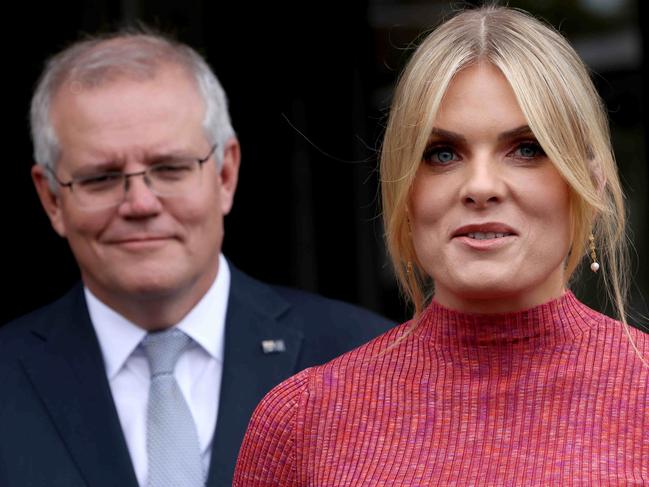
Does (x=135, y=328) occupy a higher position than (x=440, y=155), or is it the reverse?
(x=440, y=155)

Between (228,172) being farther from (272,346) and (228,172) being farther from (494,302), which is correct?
(494,302)

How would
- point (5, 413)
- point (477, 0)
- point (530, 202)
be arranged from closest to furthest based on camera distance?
point (530, 202) → point (5, 413) → point (477, 0)

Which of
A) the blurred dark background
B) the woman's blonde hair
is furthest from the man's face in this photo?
the blurred dark background

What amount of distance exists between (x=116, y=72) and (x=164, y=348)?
0.60m

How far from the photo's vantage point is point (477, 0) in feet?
13.9

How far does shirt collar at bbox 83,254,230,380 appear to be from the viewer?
291 cm

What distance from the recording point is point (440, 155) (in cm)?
208

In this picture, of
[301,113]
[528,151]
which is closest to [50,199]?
[528,151]

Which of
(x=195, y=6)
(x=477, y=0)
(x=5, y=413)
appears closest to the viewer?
(x=5, y=413)

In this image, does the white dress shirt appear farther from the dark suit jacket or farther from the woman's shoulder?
the woman's shoulder

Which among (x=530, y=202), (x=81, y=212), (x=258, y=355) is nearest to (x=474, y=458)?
(x=530, y=202)

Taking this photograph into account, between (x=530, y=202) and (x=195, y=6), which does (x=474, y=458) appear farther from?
(x=195, y=6)

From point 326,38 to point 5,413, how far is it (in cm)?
208

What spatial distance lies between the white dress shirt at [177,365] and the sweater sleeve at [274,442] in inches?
23.6
